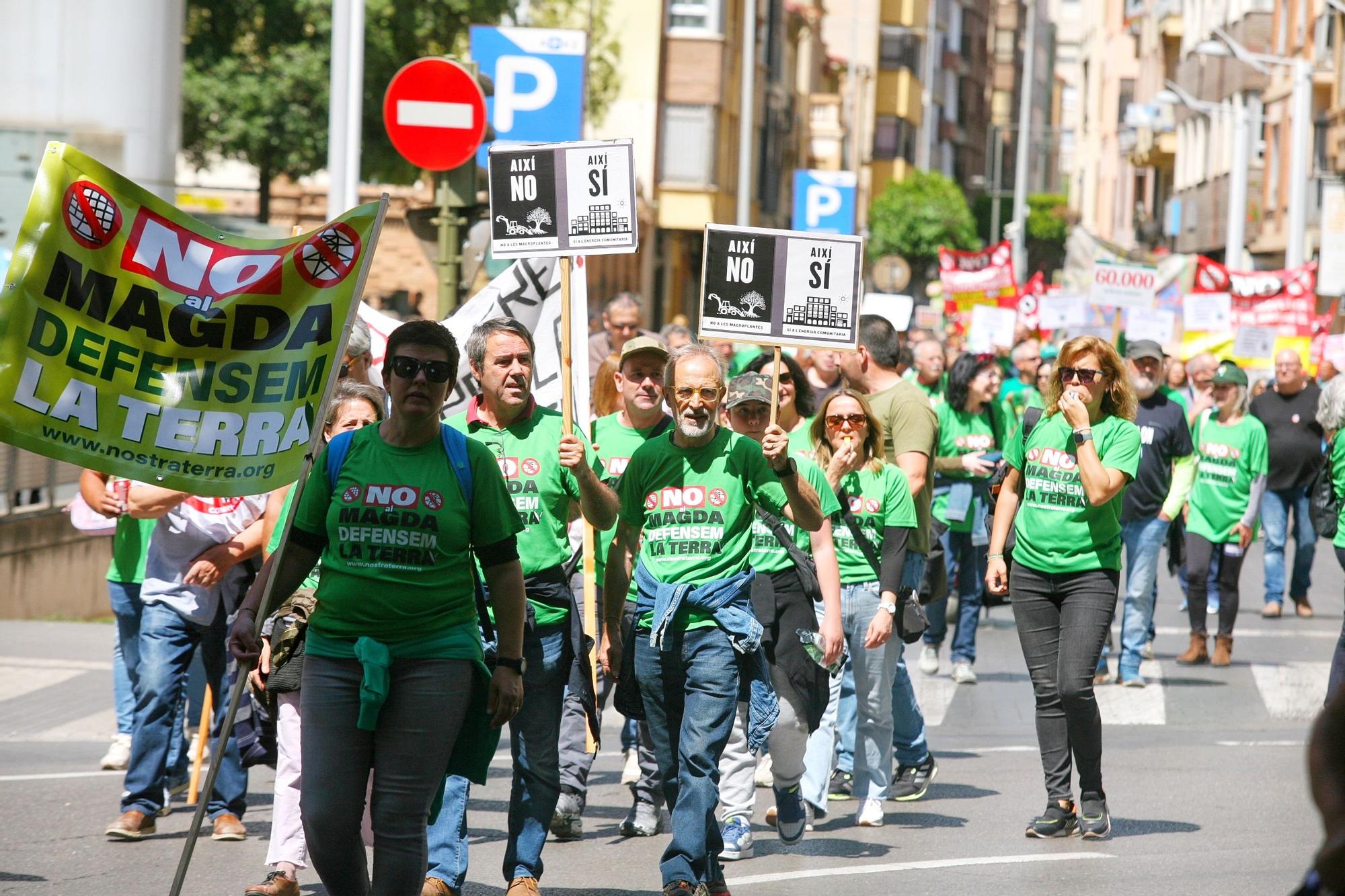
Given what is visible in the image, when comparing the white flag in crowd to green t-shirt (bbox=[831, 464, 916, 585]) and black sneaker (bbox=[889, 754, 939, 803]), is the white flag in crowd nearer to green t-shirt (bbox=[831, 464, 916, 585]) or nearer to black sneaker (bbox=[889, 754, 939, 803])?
green t-shirt (bbox=[831, 464, 916, 585])

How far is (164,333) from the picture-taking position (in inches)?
239

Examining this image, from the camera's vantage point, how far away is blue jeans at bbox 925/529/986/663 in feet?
42.6

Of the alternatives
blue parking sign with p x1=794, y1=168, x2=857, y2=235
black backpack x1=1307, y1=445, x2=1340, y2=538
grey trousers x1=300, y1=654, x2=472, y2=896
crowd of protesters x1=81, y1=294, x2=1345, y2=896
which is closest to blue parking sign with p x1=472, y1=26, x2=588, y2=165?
crowd of protesters x1=81, y1=294, x2=1345, y2=896

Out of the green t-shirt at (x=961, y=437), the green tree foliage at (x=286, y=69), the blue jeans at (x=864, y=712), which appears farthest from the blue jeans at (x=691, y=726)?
the green tree foliage at (x=286, y=69)

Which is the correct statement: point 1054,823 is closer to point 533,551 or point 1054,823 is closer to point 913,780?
point 913,780

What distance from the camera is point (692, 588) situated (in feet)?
22.3

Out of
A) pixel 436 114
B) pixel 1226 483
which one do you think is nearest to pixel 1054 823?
pixel 436 114

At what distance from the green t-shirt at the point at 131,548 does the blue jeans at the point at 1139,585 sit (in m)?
6.17

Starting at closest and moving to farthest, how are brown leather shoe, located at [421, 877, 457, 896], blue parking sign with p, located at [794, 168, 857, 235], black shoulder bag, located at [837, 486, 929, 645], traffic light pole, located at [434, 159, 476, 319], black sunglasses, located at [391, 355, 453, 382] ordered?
black sunglasses, located at [391, 355, 453, 382]
brown leather shoe, located at [421, 877, 457, 896]
black shoulder bag, located at [837, 486, 929, 645]
traffic light pole, located at [434, 159, 476, 319]
blue parking sign with p, located at [794, 168, 857, 235]

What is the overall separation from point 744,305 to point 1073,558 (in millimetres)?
1632

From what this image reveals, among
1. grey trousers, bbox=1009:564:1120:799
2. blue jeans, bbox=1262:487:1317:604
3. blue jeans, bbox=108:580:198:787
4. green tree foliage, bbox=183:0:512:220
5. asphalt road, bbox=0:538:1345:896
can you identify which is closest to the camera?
asphalt road, bbox=0:538:1345:896

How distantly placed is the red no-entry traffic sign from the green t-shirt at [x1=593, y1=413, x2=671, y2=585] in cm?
330

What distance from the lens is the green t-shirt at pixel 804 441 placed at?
8.57m

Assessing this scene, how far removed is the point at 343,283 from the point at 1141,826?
421cm
